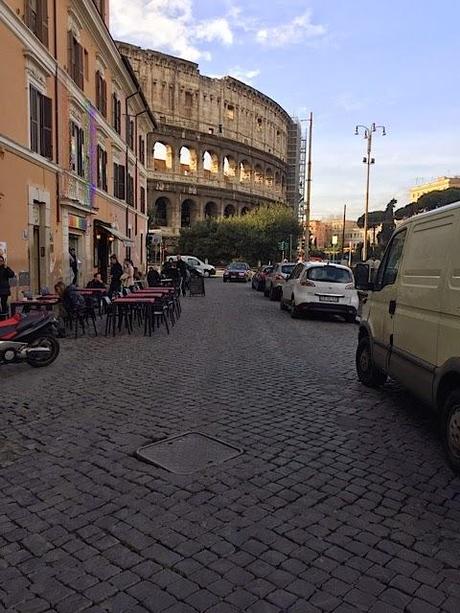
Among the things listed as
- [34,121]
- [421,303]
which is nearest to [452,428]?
[421,303]

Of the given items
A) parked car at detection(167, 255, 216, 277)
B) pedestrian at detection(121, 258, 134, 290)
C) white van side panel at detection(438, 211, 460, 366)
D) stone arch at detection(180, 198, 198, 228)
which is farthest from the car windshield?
stone arch at detection(180, 198, 198, 228)

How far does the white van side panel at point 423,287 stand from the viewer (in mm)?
4743

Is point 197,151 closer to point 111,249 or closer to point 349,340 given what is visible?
point 111,249

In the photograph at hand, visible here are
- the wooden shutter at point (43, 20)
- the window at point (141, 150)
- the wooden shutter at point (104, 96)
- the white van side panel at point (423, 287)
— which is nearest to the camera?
the white van side panel at point (423, 287)

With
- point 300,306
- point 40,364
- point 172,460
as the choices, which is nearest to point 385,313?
point 172,460

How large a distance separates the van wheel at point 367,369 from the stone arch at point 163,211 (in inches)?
2646

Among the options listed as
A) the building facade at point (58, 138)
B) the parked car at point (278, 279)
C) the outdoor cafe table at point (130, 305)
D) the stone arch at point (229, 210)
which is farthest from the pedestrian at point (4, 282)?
the stone arch at point (229, 210)

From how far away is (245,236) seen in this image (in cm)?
5856

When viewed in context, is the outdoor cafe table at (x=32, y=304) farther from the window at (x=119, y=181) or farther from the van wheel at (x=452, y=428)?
the window at (x=119, y=181)

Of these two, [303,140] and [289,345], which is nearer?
[289,345]

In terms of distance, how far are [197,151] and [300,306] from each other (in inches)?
2495

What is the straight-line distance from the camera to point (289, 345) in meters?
10.7

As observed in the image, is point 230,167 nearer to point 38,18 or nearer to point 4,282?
point 38,18

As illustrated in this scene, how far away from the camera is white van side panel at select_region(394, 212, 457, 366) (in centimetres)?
474
